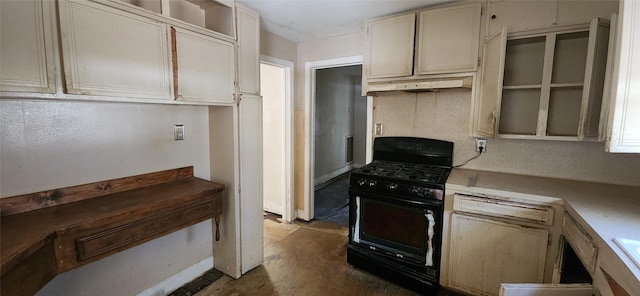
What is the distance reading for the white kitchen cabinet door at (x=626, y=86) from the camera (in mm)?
1138

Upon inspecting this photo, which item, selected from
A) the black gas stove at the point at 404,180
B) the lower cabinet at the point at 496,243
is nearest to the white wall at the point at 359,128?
the black gas stove at the point at 404,180

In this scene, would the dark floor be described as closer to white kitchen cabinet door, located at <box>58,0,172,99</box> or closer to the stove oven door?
the stove oven door

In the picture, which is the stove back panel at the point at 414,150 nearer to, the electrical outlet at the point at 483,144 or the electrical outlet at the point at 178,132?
the electrical outlet at the point at 483,144

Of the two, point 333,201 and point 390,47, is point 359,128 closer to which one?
point 333,201

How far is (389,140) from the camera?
107 inches

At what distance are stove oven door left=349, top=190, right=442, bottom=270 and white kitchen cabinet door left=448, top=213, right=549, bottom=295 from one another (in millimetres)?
147

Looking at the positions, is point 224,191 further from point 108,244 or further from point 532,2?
point 532,2

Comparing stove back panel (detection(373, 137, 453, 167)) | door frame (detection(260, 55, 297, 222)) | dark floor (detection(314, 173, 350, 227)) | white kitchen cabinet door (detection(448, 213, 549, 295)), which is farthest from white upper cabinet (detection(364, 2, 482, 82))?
dark floor (detection(314, 173, 350, 227))

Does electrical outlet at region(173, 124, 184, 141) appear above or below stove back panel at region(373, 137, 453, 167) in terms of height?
above

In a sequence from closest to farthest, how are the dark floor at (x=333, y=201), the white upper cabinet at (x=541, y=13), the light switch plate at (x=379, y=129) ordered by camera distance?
the white upper cabinet at (x=541, y=13), the light switch plate at (x=379, y=129), the dark floor at (x=333, y=201)

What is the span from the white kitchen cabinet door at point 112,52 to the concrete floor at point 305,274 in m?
1.57

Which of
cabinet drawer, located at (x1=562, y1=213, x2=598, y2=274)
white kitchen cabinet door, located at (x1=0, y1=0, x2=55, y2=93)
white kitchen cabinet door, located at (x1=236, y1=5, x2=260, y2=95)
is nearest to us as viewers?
white kitchen cabinet door, located at (x1=0, y1=0, x2=55, y2=93)

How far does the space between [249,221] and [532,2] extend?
2.69m

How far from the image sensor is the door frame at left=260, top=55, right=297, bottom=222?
3.17 m
